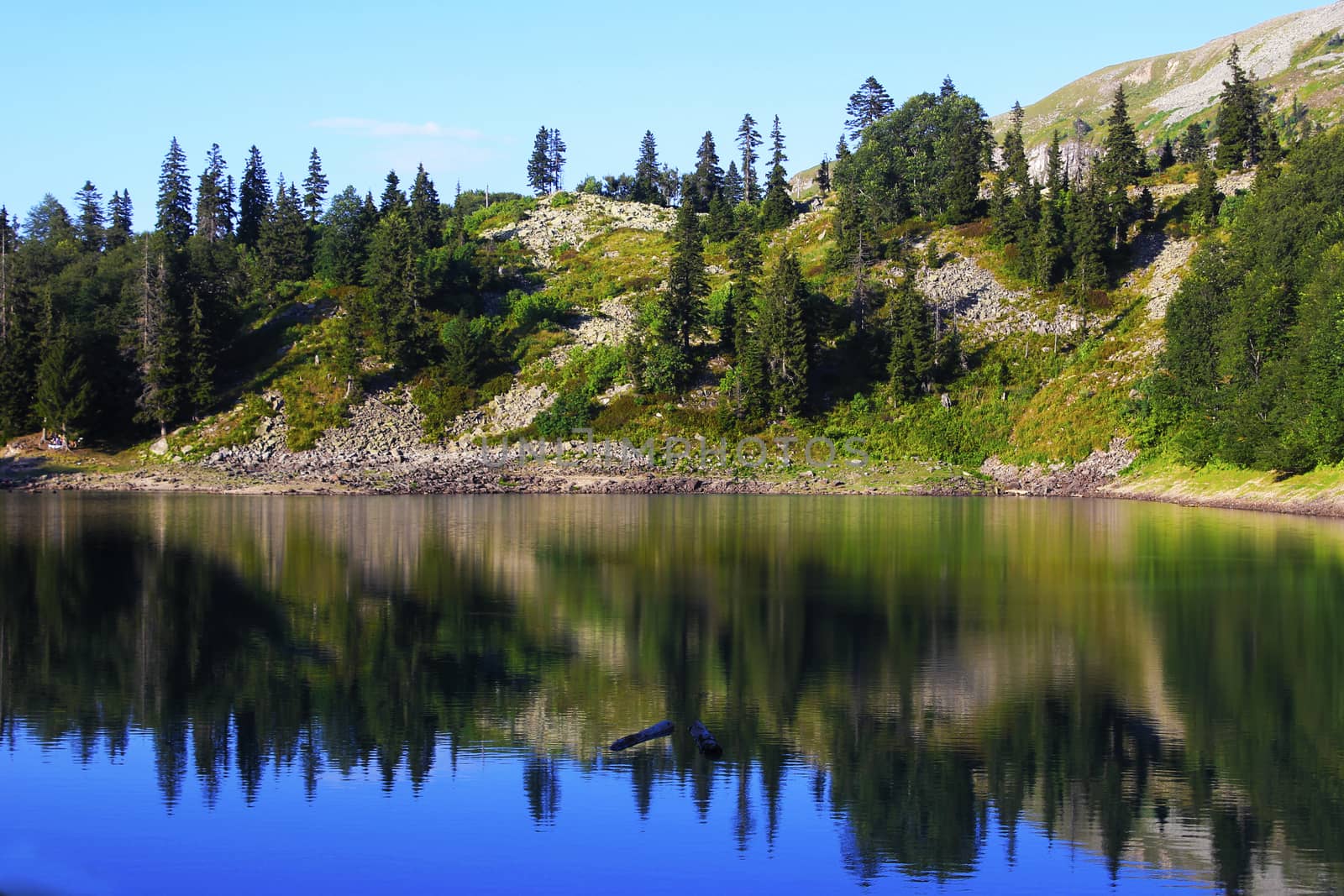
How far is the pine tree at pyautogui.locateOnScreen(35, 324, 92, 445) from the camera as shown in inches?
3118

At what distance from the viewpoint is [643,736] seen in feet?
56.2

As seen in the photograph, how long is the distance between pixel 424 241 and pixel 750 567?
82420mm

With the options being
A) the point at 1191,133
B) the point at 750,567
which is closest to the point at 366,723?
the point at 750,567

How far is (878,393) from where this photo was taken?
3361 inches

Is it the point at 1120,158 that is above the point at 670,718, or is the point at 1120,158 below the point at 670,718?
above

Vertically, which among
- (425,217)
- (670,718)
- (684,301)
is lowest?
(670,718)

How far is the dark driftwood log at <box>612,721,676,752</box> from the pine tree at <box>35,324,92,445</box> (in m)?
75.1

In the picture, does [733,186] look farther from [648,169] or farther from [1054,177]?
[1054,177]

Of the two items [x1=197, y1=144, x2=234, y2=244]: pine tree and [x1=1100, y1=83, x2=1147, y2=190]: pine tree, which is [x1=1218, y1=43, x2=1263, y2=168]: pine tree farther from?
[x1=197, y1=144, x2=234, y2=244]: pine tree

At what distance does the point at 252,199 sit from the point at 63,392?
51.2 meters

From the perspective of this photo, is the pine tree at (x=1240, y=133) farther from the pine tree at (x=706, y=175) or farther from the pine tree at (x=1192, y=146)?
the pine tree at (x=706, y=175)

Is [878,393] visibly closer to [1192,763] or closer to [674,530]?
[674,530]

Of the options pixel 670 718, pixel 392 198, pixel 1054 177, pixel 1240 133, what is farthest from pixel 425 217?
pixel 670 718

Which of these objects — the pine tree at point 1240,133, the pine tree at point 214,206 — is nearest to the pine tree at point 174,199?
the pine tree at point 214,206
